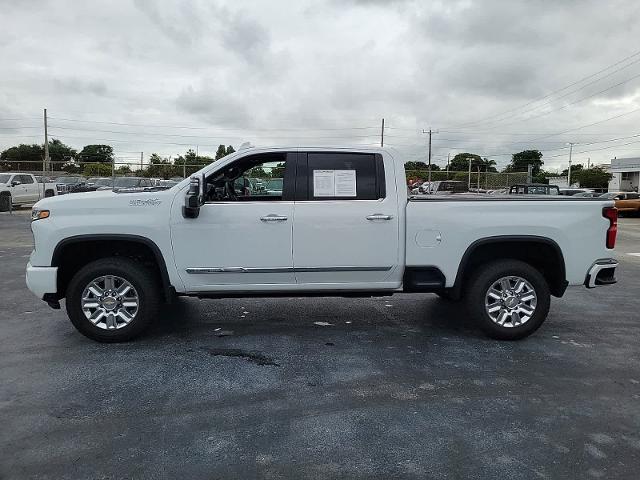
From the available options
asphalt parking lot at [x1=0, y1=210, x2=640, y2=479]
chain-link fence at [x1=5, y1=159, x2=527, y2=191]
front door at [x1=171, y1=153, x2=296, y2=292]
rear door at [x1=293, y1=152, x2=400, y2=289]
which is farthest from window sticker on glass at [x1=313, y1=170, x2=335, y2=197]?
chain-link fence at [x1=5, y1=159, x2=527, y2=191]

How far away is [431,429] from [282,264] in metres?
2.25

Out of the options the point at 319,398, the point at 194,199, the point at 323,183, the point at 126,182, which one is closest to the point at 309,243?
the point at 323,183

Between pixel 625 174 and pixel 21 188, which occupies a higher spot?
pixel 625 174

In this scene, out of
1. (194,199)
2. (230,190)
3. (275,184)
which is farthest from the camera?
(230,190)

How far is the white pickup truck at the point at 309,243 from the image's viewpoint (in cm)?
506

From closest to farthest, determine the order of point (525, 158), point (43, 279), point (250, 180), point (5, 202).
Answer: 1. point (43, 279)
2. point (250, 180)
3. point (5, 202)
4. point (525, 158)

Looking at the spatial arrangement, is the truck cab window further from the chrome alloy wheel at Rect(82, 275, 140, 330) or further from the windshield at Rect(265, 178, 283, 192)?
the chrome alloy wheel at Rect(82, 275, 140, 330)

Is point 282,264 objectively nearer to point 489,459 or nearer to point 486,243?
point 486,243

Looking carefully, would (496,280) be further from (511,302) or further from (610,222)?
(610,222)

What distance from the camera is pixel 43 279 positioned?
16.5 ft

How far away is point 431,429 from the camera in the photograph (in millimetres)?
3516

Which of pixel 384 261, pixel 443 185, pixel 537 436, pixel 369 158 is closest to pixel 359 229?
pixel 384 261

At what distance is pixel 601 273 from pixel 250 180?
3.83 metres

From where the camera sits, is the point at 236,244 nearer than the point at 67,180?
Yes
